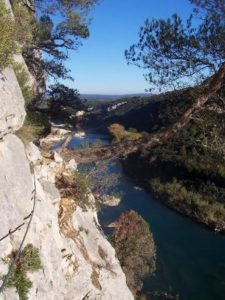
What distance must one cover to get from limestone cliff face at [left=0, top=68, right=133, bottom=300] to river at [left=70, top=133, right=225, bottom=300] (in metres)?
9.57

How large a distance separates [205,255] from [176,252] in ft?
7.10

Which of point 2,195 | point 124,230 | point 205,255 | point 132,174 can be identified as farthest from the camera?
point 132,174

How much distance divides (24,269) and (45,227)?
115 centimetres

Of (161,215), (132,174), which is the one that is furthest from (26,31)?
(132,174)

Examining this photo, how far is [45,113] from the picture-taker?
11141mm

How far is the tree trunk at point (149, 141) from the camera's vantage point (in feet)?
26.8

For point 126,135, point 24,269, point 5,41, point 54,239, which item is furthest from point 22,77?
point 126,135

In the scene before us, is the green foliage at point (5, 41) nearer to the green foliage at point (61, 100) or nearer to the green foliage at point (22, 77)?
the green foliage at point (22, 77)

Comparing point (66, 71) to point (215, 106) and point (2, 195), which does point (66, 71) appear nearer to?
point (215, 106)

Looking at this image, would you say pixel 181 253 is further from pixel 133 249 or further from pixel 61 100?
pixel 61 100

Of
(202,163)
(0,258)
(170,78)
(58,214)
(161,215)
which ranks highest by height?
(170,78)

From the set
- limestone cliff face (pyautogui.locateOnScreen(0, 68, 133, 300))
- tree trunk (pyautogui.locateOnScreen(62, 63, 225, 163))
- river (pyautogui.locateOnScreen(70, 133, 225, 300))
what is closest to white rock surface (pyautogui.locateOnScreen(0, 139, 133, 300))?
limestone cliff face (pyautogui.locateOnScreen(0, 68, 133, 300))

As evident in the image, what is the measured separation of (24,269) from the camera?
556 centimetres

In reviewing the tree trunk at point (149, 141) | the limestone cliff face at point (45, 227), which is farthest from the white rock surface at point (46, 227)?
the tree trunk at point (149, 141)
